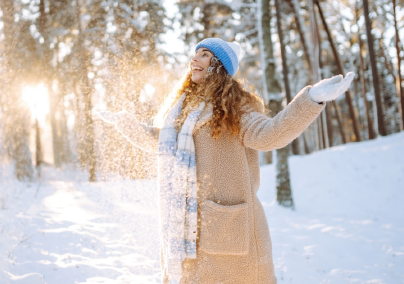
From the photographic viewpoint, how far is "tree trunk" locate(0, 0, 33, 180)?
7922 millimetres

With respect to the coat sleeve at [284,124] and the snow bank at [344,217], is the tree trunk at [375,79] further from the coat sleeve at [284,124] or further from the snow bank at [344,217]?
the coat sleeve at [284,124]

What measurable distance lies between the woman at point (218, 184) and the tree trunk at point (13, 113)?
7.72 meters

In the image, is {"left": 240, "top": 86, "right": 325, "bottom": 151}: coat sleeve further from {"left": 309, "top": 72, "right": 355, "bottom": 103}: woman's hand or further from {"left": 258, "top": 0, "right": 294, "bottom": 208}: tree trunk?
{"left": 258, "top": 0, "right": 294, "bottom": 208}: tree trunk

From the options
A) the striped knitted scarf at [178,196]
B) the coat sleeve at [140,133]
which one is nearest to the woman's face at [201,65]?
the striped knitted scarf at [178,196]

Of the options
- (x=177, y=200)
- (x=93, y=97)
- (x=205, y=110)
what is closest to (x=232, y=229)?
(x=177, y=200)

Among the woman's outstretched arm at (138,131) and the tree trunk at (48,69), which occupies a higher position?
the tree trunk at (48,69)

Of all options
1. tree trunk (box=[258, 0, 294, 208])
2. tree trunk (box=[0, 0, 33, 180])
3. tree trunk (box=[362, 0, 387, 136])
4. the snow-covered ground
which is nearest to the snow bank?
the snow-covered ground

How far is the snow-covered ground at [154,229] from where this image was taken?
350cm

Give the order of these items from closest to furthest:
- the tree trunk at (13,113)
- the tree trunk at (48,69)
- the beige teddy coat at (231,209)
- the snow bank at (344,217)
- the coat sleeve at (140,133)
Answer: the beige teddy coat at (231,209) → the coat sleeve at (140,133) → the snow bank at (344,217) → the tree trunk at (13,113) → the tree trunk at (48,69)

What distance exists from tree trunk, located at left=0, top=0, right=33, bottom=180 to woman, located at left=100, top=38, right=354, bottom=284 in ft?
25.3

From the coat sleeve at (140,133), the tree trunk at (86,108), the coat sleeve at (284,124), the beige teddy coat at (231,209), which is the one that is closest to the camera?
the coat sleeve at (284,124)

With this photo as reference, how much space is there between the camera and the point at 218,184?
67.4 inches

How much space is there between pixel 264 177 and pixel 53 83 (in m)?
9.20

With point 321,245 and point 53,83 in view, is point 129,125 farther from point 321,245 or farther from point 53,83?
point 53,83
